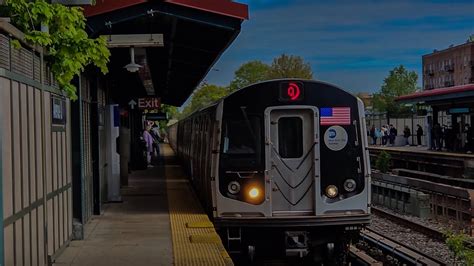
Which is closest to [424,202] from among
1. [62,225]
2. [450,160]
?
[450,160]

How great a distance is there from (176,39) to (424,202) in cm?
1039

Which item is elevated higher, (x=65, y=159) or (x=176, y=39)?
(x=176, y=39)

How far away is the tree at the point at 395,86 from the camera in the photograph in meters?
87.1

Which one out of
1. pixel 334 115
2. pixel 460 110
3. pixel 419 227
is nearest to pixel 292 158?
pixel 334 115

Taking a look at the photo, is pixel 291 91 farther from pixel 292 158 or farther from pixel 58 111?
pixel 58 111

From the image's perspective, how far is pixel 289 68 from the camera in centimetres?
7150

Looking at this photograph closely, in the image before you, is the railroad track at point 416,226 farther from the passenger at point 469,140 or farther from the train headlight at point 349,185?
the passenger at point 469,140

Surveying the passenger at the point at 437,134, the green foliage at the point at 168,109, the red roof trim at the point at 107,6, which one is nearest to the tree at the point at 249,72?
the green foliage at the point at 168,109

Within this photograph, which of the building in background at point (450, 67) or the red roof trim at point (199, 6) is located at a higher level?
the building in background at point (450, 67)

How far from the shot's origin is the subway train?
9898 mm

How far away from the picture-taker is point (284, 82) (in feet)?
33.2

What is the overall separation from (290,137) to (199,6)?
242cm

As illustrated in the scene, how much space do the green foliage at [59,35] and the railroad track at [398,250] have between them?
6556 mm

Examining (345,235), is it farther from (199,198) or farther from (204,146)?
(199,198)
